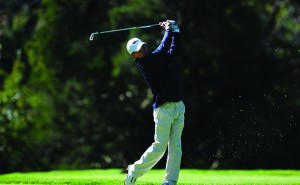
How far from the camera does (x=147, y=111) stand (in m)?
35.9

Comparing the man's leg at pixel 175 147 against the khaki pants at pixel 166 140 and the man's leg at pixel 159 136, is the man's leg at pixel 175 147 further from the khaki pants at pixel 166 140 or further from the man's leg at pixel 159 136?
the man's leg at pixel 159 136

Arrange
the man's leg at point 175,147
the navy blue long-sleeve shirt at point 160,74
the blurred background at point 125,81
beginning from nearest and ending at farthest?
the navy blue long-sleeve shirt at point 160,74 < the man's leg at point 175,147 < the blurred background at point 125,81

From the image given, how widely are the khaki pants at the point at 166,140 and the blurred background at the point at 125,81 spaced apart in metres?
20.5

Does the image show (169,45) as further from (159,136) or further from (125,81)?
(125,81)

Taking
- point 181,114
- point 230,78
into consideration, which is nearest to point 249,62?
point 230,78

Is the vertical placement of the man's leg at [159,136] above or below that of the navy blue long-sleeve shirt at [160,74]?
below

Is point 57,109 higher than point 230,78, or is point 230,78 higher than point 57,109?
point 230,78

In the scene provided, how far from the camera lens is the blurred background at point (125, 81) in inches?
1324

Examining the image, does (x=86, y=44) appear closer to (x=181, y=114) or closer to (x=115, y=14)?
(x=115, y=14)

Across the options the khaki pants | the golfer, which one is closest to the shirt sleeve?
the golfer

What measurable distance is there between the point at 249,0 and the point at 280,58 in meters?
2.99

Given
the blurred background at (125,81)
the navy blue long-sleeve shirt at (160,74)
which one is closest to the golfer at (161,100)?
the navy blue long-sleeve shirt at (160,74)

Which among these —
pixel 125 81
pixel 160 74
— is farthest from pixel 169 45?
pixel 125 81

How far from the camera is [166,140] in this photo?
9633 millimetres
